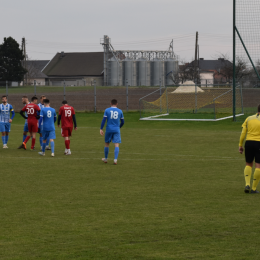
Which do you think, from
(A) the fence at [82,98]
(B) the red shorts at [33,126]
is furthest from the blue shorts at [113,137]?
(A) the fence at [82,98]

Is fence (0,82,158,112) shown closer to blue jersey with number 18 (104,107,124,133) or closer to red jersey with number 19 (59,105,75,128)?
red jersey with number 19 (59,105,75,128)

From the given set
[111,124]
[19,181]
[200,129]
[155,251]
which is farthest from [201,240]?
[200,129]

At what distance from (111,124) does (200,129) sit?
528 inches

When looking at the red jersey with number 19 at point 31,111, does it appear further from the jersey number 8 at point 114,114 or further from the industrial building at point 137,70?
the industrial building at point 137,70

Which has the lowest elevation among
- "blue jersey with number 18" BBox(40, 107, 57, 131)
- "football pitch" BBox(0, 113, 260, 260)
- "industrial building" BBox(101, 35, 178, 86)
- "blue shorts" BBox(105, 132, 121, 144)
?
"football pitch" BBox(0, 113, 260, 260)

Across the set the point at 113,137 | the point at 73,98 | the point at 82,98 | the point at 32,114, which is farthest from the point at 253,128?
the point at 82,98

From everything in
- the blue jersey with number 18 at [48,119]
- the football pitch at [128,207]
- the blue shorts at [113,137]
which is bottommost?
the football pitch at [128,207]

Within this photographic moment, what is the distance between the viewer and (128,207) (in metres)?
7.92

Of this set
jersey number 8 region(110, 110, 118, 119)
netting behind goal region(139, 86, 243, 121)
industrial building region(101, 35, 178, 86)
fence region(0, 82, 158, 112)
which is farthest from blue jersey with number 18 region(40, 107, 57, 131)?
industrial building region(101, 35, 178, 86)

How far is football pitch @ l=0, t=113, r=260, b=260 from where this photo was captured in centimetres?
564

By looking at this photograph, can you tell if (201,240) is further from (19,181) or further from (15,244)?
(19,181)

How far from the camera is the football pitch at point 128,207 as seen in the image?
564 centimetres

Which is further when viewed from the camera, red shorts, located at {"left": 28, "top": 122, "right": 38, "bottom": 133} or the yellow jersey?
red shorts, located at {"left": 28, "top": 122, "right": 38, "bottom": 133}

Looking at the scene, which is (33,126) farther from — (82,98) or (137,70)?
(137,70)
